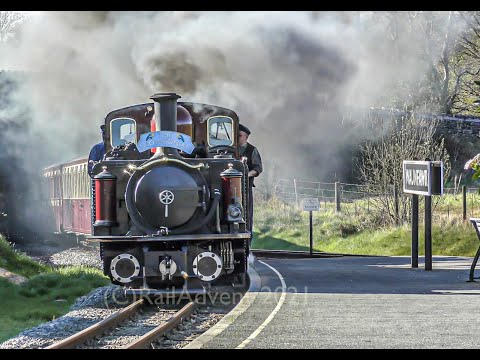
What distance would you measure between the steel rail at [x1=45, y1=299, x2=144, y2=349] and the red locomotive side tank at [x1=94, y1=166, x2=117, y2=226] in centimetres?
115

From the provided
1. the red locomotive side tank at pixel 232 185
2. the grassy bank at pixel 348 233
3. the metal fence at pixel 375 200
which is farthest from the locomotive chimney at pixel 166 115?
the metal fence at pixel 375 200

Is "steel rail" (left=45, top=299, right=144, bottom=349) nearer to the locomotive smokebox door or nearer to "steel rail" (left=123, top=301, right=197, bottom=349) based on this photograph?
"steel rail" (left=123, top=301, right=197, bottom=349)

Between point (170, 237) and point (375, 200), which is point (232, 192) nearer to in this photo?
point (170, 237)

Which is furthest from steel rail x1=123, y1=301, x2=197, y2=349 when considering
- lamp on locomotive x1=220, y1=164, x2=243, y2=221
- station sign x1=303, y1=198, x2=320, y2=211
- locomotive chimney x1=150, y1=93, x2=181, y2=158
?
station sign x1=303, y1=198, x2=320, y2=211

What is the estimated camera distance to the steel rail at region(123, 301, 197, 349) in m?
8.62

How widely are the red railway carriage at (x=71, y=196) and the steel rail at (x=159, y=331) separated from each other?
35.7 feet

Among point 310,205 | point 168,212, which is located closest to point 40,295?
point 168,212

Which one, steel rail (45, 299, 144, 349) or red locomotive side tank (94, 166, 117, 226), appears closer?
steel rail (45, 299, 144, 349)

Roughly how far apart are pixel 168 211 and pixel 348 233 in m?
17.9

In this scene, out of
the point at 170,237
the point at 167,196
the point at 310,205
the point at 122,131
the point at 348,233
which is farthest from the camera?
the point at 348,233

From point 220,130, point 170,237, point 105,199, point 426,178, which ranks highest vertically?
point 220,130

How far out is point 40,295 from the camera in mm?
15281

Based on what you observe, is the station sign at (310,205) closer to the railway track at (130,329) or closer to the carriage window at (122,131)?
the carriage window at (122,131)
